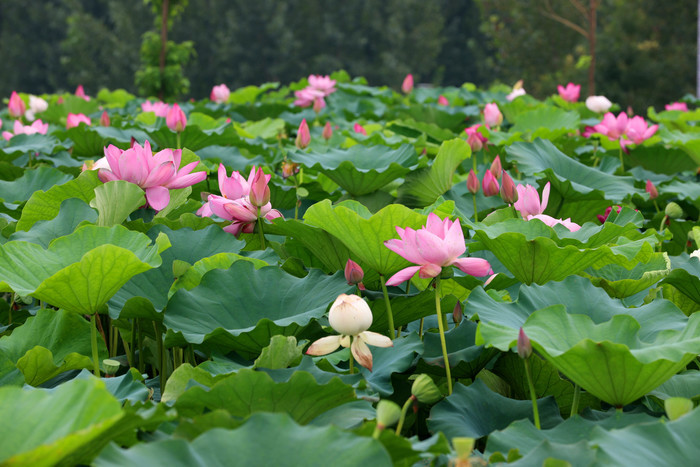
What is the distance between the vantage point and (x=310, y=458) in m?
0.74

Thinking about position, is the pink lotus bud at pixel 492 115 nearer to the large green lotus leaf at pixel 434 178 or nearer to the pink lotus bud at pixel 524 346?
the large green lotus leaf at pixel 434 178

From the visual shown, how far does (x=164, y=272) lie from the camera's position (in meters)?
1.32

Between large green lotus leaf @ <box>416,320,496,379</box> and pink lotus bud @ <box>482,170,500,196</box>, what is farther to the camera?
pink lotus bud @ <box>482,170,500,196</box>

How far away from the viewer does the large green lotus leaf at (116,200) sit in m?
1.35

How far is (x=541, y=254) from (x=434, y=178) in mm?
672

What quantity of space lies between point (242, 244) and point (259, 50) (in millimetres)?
27343

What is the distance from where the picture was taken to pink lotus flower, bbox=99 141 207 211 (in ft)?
4.67

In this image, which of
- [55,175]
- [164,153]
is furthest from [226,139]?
[164,153]

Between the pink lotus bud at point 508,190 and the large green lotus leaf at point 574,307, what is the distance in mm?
468

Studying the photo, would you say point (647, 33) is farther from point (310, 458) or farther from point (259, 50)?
point (310, 458)

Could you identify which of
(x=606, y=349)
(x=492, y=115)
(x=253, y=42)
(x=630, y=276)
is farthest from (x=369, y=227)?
(x=253, y=42)

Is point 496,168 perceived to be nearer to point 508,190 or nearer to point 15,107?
point 508,190

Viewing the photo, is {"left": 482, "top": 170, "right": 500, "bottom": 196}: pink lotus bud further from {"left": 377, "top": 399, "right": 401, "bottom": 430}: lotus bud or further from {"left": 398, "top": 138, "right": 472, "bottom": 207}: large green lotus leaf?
{"left": 377, "top": 399, "right": 401, "bottom": 430}: lotus bud

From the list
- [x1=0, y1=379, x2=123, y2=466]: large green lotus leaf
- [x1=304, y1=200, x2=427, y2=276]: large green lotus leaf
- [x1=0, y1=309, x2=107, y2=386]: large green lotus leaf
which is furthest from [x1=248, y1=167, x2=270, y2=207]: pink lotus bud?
[x1=0, y1=379, x2=123, y2=466]: large green lotus leaf
